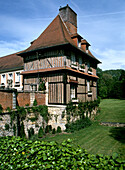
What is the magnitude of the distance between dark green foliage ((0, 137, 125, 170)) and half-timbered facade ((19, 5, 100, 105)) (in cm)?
814

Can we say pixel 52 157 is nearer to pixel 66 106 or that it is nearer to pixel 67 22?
pixel 66 106

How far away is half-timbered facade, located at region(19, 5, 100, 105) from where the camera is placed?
41.5ft

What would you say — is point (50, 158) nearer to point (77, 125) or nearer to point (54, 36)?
point (77, 125)

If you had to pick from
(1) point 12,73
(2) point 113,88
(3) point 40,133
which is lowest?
(3) point 40,133

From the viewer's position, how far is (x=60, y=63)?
12.7 metres

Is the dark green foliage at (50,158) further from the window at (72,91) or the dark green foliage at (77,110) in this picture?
Answer: the window at (72,91)

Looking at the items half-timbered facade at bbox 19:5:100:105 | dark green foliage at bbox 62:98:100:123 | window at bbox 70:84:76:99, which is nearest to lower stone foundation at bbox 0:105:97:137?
dark green foliage at bbox 62:98:100:123

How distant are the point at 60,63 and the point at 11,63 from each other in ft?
37.4

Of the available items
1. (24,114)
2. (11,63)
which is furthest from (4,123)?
(11,63)

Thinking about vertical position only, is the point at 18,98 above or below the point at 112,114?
above

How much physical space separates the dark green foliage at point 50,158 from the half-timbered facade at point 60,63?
8137 mm

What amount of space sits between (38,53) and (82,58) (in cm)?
509

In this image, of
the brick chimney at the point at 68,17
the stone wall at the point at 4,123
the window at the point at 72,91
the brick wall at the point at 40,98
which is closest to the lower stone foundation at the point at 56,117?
the brick wall at the point at 40,98

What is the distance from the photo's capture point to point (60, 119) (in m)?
12.6
